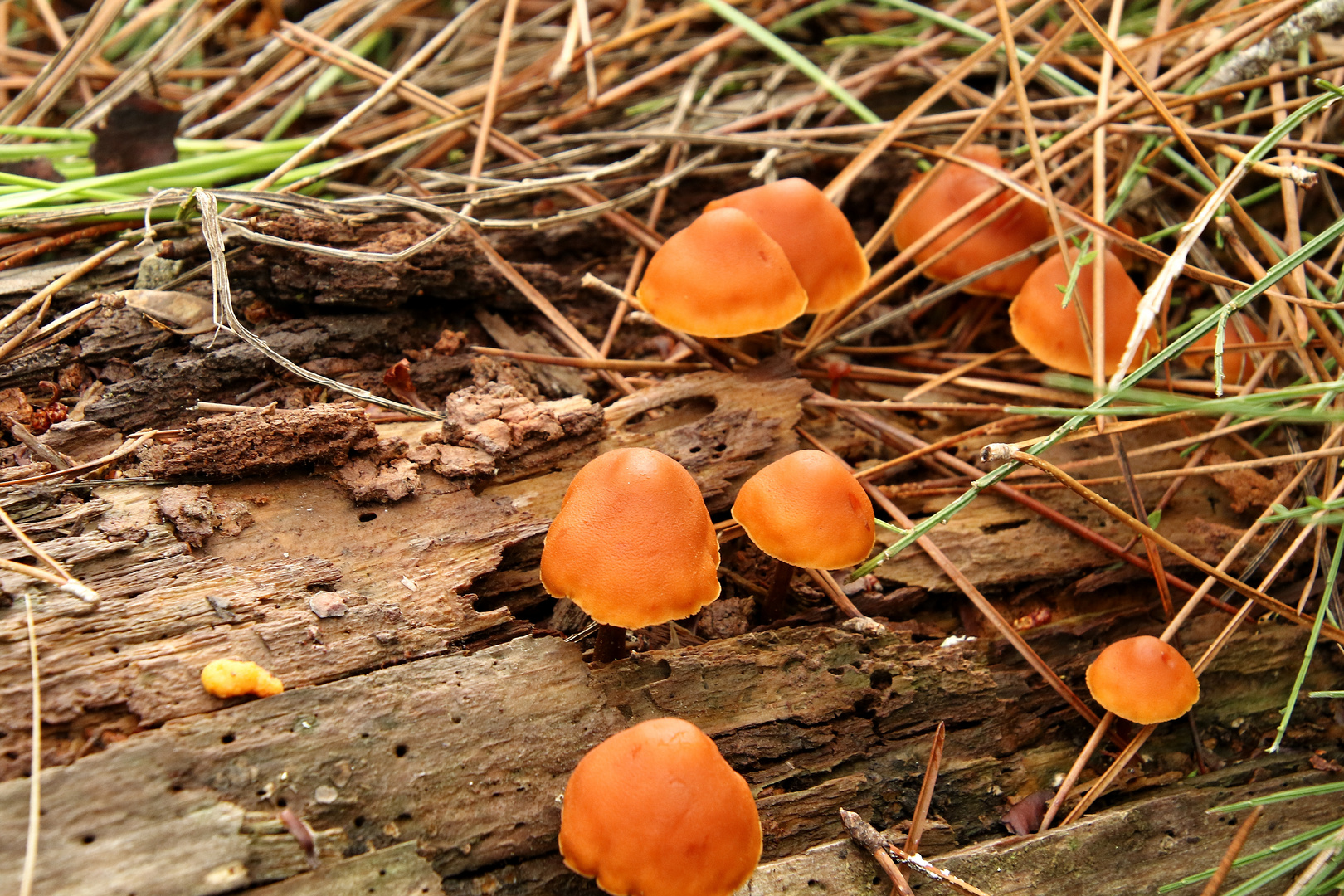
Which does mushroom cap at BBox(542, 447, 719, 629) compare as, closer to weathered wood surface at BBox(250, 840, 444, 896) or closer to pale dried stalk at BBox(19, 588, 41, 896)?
weathered wood surface at BBox(250, 840, 444, 896)

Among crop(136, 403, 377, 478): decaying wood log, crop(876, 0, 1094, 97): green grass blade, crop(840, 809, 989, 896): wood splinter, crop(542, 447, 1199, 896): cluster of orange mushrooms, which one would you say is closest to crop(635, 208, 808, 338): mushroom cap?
crop(542, 447, 1199, 896): cluster of orange mushrooms

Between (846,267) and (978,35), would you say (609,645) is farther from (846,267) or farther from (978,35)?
(978,35)

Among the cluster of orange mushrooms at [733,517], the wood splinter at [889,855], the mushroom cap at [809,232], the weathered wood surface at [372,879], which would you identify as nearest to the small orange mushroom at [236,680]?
the weathered wood surface at [372,879]

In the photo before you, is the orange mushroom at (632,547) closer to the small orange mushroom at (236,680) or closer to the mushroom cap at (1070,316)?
the small orange mushroom at (236,680)

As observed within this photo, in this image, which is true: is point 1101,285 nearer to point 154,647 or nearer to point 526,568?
point 526,568

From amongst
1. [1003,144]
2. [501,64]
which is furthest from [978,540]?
[501,64]

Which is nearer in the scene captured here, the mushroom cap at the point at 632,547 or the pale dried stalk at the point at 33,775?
the pale dried stalk at the point at 33,775
